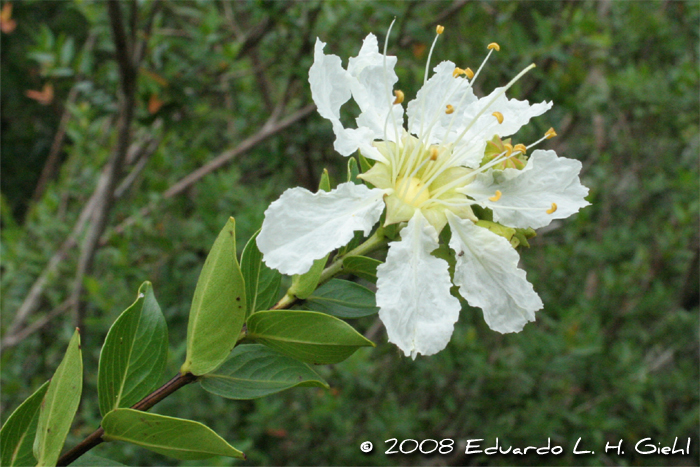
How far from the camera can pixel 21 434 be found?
0.77 m

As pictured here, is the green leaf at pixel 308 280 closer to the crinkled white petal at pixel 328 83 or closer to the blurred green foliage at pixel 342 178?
the crinkled white petal at pixel 328 83

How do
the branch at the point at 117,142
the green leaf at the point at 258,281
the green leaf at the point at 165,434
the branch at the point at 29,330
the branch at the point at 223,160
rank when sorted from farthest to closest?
the branch at the point at 223,160 → the branch at the point at 29,330 → the branch at the point at 117,142 → the green leaf at the point at 258,281 → the green leaf at the point at 165,434

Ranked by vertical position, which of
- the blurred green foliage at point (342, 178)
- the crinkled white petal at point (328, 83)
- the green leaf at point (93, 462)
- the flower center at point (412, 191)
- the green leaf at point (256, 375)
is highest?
the crinkled white petal at point (328, 83)

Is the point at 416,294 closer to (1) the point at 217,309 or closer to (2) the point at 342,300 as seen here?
(2) the point at 342,300

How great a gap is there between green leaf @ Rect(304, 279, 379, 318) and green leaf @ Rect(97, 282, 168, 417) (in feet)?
0.68

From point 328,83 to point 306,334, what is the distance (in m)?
0.35

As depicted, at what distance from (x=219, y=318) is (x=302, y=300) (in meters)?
0.13

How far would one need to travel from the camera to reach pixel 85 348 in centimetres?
233

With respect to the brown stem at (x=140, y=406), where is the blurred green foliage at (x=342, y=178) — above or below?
below

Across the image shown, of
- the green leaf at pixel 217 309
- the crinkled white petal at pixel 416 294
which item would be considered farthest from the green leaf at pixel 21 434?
the crinkled white petal at pixel 416 294

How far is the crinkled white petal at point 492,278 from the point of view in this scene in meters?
0.75

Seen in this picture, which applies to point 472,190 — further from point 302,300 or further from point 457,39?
point 457,39

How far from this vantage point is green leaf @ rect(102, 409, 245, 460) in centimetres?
66

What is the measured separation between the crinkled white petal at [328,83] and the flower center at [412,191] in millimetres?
130
